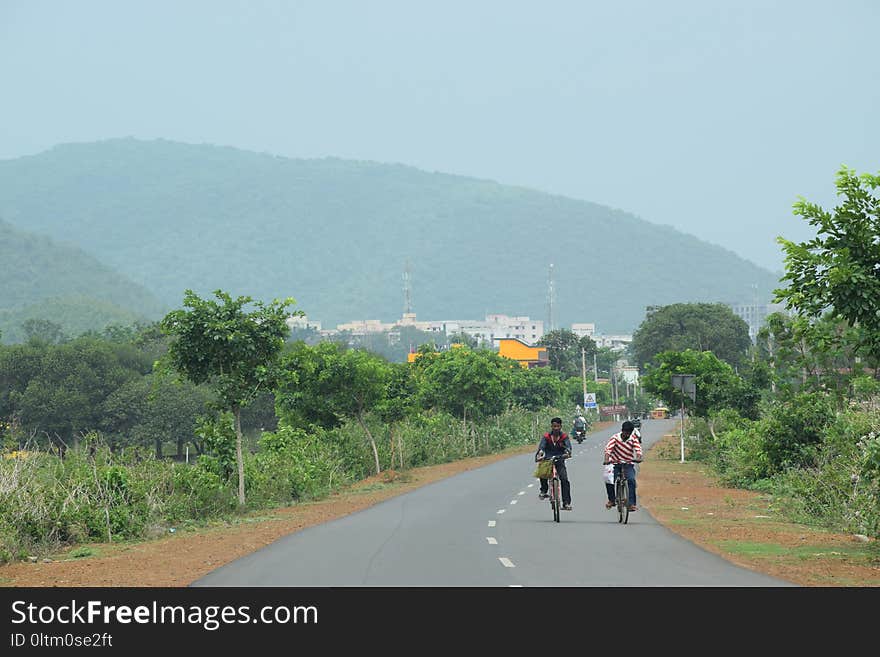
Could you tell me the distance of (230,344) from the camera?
25.3 m

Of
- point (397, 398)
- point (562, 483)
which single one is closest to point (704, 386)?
point (397, 398)

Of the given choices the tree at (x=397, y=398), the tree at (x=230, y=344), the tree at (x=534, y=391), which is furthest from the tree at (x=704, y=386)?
the tree at (x=534, y=391)

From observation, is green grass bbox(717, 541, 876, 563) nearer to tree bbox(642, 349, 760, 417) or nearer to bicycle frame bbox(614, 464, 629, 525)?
bicycle frame bbox(614, 464, 629, 525)

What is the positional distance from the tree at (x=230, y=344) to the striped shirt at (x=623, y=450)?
740 cm

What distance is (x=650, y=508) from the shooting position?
84.2 feet

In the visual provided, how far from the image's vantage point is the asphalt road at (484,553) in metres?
13.6

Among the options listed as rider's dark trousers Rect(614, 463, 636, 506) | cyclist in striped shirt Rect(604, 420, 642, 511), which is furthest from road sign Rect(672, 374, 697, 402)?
cyclist in striped shirt Rect(604, 420, 642, 511)

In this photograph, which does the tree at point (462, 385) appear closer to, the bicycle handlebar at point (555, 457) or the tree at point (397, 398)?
the tree at point (397, 398)

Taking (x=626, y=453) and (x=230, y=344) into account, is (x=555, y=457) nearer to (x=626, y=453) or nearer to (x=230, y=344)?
(x=626, y=453)

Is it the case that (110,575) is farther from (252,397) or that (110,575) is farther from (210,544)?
(252,397)

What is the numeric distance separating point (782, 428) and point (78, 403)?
58.7 metres

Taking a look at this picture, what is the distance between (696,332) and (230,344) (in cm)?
9788

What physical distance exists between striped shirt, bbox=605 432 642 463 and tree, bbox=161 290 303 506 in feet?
24.3
